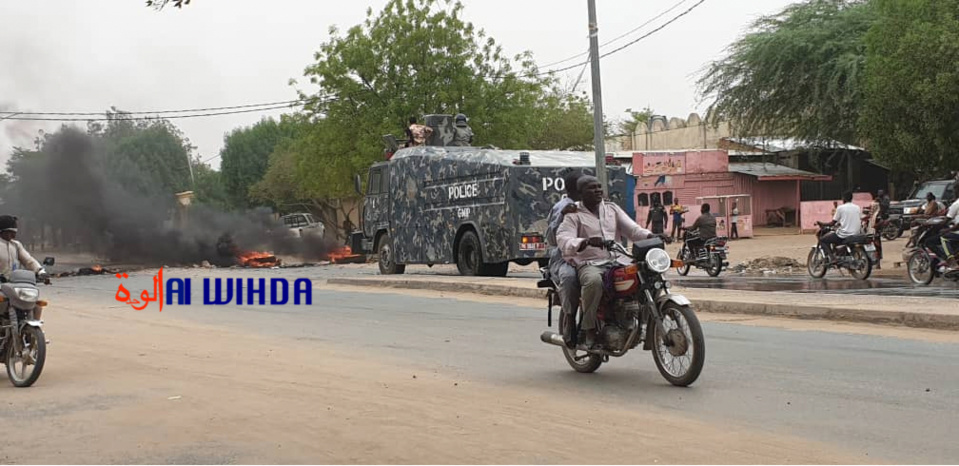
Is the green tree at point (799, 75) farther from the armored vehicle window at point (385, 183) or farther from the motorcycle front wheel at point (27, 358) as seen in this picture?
the motorcycle front wheel at point (27, 358)

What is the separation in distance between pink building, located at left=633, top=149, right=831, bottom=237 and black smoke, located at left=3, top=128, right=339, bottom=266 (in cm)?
1277

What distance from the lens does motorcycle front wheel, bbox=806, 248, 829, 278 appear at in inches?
883

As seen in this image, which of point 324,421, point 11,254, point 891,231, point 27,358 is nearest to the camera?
point 324,421

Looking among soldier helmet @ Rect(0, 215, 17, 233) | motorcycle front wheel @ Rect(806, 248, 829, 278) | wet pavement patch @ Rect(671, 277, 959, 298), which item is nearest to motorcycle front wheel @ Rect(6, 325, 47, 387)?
soldier helmet @ Rect(0, 215, 17, 233)

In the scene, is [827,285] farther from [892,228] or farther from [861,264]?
[892,228]

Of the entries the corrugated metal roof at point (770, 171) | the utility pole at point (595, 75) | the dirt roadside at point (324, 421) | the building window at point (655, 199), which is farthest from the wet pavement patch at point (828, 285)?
the corrugated metal roof at point (770, 171)

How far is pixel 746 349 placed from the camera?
10867 millimetres

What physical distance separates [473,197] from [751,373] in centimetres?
1587

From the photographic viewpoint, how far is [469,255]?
84.6ft

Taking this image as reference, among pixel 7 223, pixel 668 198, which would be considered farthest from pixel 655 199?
pixel 7 223

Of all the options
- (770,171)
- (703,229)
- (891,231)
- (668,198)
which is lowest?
(703,229)

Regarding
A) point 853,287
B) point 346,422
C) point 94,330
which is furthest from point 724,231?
point 346,422

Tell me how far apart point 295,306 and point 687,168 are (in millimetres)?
29217

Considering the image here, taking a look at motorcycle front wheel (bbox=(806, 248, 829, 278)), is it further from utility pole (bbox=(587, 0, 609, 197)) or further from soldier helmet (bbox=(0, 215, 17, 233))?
soldier helmet (bbox=(0, 215, 17, 233))
